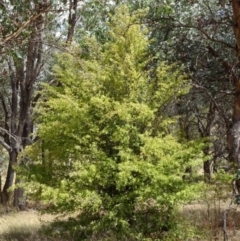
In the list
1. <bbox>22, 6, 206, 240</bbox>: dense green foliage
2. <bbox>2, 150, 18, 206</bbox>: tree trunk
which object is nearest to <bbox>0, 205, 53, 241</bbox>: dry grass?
Answer: <bbox>22, 6, 206, 240</bbox>: dense green foliage

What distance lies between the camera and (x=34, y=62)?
15.6 m

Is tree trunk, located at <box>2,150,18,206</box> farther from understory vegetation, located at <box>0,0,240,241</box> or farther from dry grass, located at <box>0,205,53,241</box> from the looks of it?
understory vegetation, located at <box>0,0,240,241</box>

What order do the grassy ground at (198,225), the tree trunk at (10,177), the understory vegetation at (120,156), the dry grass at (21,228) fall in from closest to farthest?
the grassy ground at (198,225), the understory vegetation at (120,156), the dry grass at (21,228), the tree trunk at (10,177)

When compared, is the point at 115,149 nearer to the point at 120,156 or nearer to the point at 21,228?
the point at 120,156

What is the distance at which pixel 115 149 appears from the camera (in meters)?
9.16

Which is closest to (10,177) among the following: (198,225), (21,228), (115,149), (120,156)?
(21,228)

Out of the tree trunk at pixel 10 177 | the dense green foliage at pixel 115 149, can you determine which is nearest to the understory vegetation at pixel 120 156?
Answer: the dense green foliage at pixel 115 149

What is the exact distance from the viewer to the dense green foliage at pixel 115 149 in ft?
28.2

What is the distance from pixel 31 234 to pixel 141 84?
4.00 meters

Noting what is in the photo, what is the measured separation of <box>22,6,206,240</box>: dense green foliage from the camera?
339 inches

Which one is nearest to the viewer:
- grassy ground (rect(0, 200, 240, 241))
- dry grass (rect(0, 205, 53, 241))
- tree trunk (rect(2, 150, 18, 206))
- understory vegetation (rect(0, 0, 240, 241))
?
grassy ground (rect(0, 200, 240, 241))

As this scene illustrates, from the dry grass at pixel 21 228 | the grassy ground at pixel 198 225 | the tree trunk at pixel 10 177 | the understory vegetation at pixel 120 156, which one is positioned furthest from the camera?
the tree trunk at pixel 10 177

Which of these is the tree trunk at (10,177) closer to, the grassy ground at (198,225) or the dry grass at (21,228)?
the dry grass at (21,228)

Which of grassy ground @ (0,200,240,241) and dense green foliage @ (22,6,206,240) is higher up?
dense green foliage @ (22,6,206,240)
